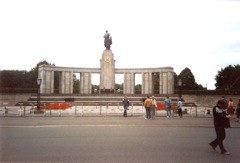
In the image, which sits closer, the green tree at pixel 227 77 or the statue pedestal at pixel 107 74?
the statue pedestal at pixel 107 74

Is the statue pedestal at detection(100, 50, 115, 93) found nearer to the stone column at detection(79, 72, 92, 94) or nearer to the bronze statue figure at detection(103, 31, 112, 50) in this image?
the bronze statue figure at detection(103, 31, 112, 50)

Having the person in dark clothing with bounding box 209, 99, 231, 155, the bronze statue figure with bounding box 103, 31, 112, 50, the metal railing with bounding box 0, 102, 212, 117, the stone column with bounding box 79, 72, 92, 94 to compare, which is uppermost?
the bronze statue figure with bounding box 103, 31, 112, 50

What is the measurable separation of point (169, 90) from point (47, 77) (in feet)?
82.1

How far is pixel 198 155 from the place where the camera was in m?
7.97

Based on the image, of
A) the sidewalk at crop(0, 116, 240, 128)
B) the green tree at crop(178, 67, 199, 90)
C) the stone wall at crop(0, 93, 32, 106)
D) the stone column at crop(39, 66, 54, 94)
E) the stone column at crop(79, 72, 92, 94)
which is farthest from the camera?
the green tree at crop(178, 67, 199, 90)

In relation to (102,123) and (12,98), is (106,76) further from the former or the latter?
(102,123)

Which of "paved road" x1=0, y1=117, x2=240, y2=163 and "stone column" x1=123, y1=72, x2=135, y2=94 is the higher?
"stone column" x1=123, y1=72, x2=135, y2=94

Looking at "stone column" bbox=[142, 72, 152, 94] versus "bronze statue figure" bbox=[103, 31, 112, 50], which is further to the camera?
"stone column" bbox=[142, 72, 152, 94]

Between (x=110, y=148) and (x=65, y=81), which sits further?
(x=65, y=81)


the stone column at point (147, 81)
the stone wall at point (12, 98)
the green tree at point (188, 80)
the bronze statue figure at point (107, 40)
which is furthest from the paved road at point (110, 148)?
the green tree at point (188, 80)

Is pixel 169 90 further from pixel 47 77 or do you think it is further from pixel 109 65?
pixel 47 77

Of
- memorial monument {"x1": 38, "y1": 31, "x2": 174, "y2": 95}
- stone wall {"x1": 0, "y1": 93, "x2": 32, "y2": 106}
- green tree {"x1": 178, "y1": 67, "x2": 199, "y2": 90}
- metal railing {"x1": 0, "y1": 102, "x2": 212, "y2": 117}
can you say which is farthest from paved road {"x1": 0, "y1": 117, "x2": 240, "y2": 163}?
green tree {"x1": 178, "y1": 67, "x2": 199, "y2": 90}

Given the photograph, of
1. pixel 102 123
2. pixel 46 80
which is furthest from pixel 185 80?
pixel 102 123

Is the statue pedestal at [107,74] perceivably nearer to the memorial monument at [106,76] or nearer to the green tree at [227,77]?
the memorial monument at [106,76]
